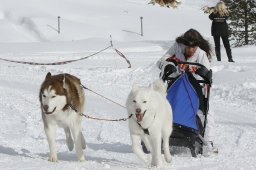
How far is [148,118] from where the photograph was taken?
16.2 ft

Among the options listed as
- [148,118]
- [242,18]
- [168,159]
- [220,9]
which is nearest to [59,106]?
[148,118]

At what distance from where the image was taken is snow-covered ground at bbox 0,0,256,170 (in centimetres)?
558

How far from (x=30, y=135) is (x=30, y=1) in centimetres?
2335

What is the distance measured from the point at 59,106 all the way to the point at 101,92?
16.2ft

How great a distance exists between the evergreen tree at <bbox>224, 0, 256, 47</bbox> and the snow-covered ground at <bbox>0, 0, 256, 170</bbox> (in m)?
2.97

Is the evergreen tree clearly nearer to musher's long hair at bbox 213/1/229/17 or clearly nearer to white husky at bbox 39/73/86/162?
musher's long hair at bbox 213/1/229/17

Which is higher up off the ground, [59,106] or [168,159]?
[59,106]

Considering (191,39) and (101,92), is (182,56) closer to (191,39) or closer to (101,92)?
(191,39)

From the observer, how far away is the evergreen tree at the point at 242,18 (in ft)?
65.1

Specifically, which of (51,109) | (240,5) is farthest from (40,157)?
(240,5)

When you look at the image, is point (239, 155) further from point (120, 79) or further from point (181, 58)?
point (120, 79)

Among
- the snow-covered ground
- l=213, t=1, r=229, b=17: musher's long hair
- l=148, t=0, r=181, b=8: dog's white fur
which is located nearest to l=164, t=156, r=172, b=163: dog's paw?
the snow-covered ground

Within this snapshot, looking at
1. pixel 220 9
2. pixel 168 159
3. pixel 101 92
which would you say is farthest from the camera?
pixel 220 9

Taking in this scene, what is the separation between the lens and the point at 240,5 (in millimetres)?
19891
